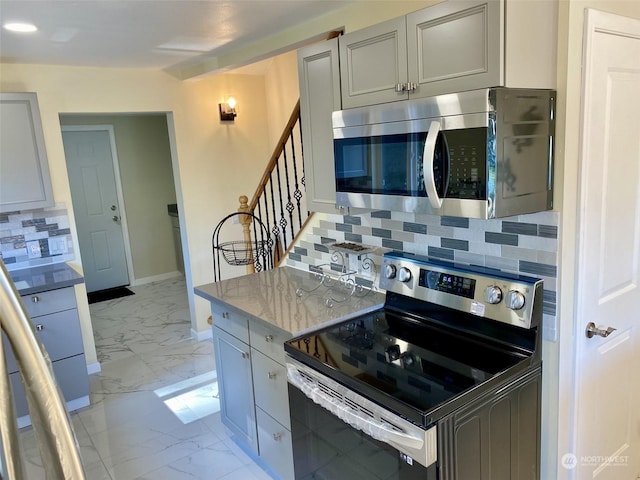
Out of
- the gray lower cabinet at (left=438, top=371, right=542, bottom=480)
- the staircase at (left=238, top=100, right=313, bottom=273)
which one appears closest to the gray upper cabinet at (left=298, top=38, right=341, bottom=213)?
the staircase at (left=238, top=100, right=313, bottom=273)

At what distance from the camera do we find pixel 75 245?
149 inches

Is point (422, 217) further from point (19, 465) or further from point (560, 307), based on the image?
point (19, 465)

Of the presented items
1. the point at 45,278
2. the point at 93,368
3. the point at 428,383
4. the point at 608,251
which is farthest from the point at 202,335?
the point at 608,251

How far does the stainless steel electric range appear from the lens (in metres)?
1.48

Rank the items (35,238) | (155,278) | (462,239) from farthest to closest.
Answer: (155,278), (35,238), (462,239)

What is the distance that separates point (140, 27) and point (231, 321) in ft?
5.50

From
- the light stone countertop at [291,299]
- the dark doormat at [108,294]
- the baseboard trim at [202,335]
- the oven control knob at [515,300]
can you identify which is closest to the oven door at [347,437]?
the light stone countertop at [291,299]

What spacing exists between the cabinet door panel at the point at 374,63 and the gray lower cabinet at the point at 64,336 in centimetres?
234

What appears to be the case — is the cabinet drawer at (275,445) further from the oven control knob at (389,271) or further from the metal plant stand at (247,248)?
the metal plant stand at (247,248)

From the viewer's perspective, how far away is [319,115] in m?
2.27

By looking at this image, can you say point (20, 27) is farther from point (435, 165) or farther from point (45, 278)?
point (435, 165)

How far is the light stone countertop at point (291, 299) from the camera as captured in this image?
216cm

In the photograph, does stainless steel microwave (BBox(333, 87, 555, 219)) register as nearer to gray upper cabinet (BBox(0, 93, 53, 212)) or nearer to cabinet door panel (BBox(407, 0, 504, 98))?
cabinet door panel (BBox(407, 0, 504, 98))

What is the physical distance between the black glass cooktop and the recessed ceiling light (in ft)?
6.88
